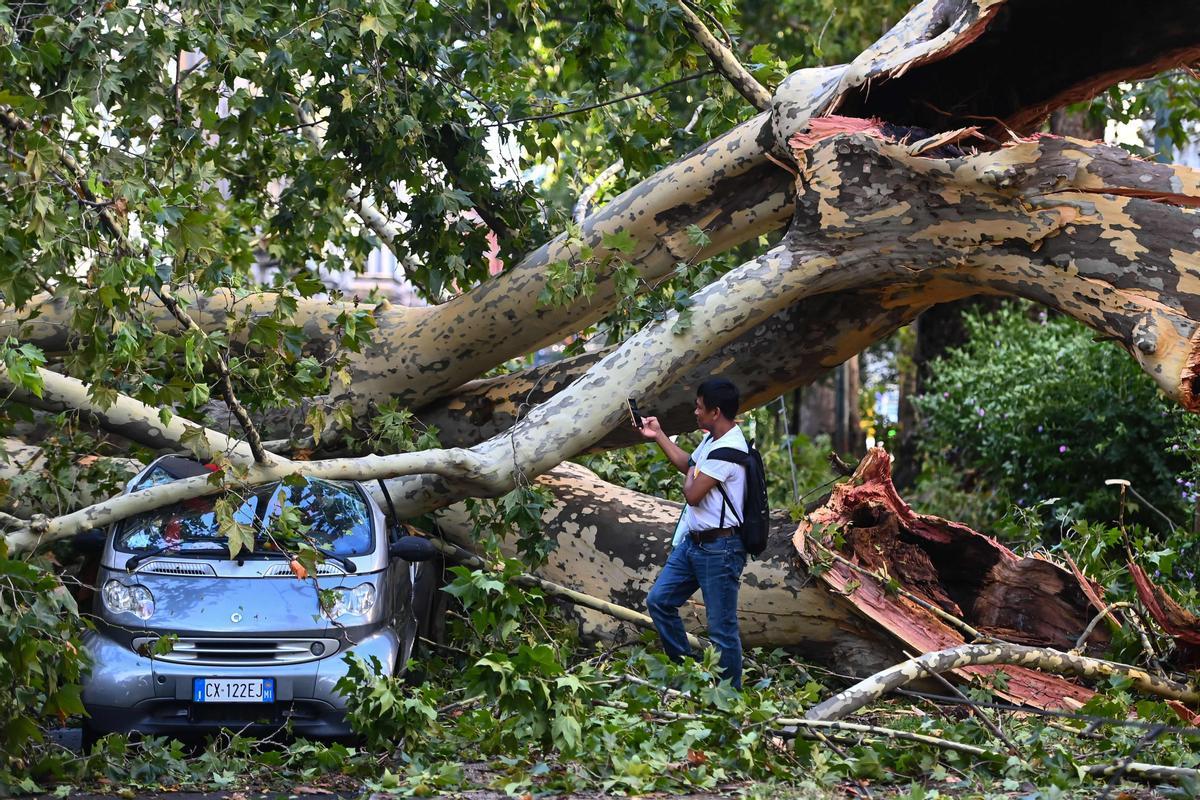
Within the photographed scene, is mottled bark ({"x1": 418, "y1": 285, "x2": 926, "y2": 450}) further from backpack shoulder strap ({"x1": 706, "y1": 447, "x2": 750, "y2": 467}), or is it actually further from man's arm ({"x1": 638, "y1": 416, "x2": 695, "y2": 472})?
backpack shoulder strap ({"x1": 706, "y1": 447, "x2": 750, "y2": 467})

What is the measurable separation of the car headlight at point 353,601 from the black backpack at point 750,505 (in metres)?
1.83

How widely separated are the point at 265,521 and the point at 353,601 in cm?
67

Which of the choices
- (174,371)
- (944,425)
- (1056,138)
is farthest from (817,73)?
(944,425)

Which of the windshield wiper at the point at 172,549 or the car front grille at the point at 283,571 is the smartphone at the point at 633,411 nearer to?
the car front grille at the point at 283,571

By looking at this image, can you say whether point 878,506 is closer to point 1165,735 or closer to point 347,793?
point 1165,735

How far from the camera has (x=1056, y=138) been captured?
281 inches

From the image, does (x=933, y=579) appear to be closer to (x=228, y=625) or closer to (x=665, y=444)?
(x=665, y=444)

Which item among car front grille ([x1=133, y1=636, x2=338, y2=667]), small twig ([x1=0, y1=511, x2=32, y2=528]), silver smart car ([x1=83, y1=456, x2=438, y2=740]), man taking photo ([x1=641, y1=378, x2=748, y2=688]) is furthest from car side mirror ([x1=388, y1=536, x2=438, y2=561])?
small twig ([x1=0, y1=511, x2=32, y2=528])

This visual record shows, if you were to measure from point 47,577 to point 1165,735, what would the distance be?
17.0ft

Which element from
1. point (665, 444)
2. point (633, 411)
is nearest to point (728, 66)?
point (633, 411)

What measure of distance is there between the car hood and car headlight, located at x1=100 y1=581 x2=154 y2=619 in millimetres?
34

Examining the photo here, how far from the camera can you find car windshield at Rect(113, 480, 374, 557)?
6973mm

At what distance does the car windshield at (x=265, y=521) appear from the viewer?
6973mm

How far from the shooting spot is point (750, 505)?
6797 mm
